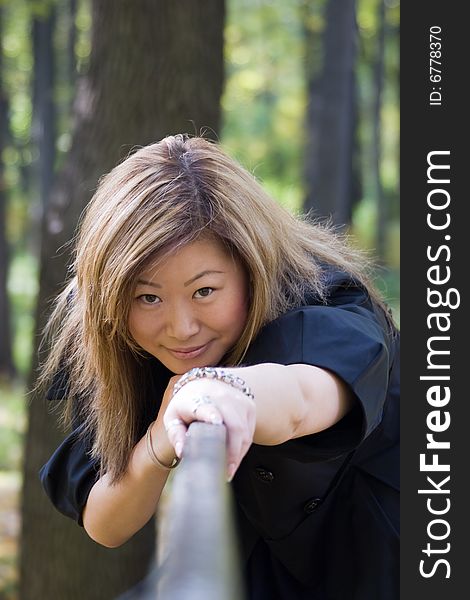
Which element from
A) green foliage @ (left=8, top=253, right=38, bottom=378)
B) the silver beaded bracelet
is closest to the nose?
the silver beaded bracelet

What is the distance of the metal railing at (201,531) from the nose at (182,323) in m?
0.64

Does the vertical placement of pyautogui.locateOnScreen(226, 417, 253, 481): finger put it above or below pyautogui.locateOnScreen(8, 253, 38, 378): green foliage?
below

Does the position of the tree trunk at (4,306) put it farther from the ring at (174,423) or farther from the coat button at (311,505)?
the ring at (174,423)

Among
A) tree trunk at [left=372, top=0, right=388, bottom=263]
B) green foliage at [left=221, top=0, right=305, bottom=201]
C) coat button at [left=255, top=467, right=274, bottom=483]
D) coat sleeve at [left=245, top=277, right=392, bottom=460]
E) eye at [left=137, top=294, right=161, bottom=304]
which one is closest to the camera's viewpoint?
coat sleeve at [left=245, top=277, right=392, bottom=460]

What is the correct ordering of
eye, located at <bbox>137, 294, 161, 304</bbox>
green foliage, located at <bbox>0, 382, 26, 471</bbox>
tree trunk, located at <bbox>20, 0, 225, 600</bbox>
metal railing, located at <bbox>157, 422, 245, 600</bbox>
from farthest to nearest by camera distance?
green foliage, located at <bbox>0, 382, 26, 471</bbox>
tree trunk, located at <bbox>20, 0, 225, 600</bbox>
eye, located at <bbox>137, 294, 161, 304</bbox>
metal railing, located at <bbox>157, 422, 245, 600</bbox>

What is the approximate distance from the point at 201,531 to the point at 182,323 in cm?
99

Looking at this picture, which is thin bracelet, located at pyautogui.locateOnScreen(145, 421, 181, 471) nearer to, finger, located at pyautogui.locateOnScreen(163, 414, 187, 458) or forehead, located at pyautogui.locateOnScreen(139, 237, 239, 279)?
forehead, located at pyautogui.locateOnScreen(139, 237, 239, 279)

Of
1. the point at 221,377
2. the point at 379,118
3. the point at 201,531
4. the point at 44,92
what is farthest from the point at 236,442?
the point at 379,118

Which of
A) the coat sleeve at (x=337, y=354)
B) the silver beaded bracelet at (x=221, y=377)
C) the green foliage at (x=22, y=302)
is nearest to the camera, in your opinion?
the silver beaded bracelet at (x=221, y=377)

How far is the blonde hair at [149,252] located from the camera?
7.18 ft

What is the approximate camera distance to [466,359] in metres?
2.79

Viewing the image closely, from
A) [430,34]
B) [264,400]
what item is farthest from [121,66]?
[264,400]

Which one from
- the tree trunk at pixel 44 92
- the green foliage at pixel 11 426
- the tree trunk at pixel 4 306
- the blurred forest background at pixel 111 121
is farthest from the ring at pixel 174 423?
the tree trunk at pixel 4 306

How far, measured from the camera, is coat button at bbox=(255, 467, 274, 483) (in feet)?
7.94
